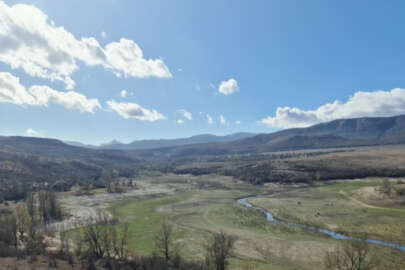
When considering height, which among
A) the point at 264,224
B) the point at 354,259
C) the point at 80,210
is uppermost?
the point at 354,259

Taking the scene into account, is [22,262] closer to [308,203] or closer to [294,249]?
[294,249]

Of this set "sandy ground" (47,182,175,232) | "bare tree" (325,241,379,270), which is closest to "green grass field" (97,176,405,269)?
"bare tree" (325,241,379,270)

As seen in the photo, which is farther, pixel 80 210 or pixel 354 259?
pixel 80 210

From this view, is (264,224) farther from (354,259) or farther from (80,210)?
(80,210)

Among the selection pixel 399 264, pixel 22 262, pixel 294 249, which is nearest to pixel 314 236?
pixel 294 249

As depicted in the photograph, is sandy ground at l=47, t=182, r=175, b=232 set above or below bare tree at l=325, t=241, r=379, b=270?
below

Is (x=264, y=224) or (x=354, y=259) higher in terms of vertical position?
(x=354, y=259)

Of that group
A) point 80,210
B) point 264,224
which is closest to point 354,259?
point 264,224

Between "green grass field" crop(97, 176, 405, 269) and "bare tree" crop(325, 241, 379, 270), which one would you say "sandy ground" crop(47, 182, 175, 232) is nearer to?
"green grass field" crop(97, 176, 405, 269)

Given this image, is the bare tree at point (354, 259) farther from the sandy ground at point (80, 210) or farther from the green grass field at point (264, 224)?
the sandy ground at point (80, 210)

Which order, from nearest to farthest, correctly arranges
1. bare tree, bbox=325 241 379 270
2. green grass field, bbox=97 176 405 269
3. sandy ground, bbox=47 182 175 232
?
1. bare tree, bbox=325 241 379 270
2. green grass field, bbox=97 176 405 269
3. sandy ground, bbox=47 182 175 232

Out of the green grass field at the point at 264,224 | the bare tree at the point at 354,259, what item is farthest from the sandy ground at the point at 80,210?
the bare tree at the point at 354,259
